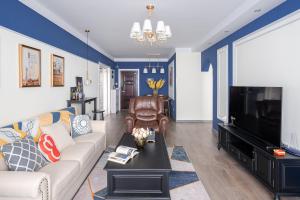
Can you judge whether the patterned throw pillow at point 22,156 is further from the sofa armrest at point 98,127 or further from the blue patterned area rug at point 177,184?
the sofa armrest at point 98,127

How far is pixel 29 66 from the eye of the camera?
3172mm

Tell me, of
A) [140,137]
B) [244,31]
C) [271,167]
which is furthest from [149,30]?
[271,167]

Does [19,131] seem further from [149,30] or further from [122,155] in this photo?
[149,30]

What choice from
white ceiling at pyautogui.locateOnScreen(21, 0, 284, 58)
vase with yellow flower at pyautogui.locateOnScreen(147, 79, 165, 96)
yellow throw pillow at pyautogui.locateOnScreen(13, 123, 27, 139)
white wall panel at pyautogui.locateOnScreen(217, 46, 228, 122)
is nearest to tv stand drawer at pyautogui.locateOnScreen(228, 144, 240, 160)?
white wall panel at pyautogui.locateOnScreen(217, 46, 228, 122)

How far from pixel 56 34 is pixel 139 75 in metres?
6.63

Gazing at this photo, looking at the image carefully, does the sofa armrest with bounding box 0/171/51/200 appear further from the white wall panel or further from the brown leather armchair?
the white wall panel

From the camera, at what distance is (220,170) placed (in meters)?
3.31

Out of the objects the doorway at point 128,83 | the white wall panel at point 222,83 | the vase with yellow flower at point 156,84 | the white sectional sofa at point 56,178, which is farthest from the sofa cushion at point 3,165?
the doorway at point 128,83

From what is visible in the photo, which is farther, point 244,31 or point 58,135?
point 244,31

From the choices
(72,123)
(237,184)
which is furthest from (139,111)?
(237,184)

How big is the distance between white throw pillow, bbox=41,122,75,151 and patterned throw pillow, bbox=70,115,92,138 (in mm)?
451

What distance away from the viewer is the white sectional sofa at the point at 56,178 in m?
1.72

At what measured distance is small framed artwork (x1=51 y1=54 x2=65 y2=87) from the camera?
13.0ft

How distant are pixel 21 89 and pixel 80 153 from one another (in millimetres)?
1206
